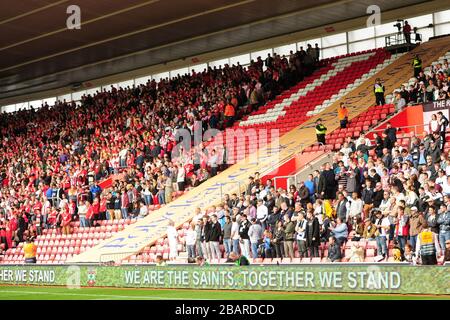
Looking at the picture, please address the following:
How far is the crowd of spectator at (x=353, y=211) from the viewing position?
57.1 ft

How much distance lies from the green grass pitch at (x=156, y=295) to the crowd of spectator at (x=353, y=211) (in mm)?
2286

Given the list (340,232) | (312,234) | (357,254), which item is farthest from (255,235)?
(357,254)

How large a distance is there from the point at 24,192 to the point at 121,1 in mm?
10032

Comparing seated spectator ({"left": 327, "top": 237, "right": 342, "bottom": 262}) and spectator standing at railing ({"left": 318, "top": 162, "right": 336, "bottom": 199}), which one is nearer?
seated spectator ({"left": 327, "top": 237, "right": 342, "bottom": 262})

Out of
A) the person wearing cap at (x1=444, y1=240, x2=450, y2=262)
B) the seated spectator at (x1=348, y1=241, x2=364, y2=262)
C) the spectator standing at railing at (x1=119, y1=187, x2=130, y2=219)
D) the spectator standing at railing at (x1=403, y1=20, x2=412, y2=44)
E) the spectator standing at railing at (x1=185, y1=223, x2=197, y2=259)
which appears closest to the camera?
the person wearing cap at (x1=444, y1=240, x2=450, y2=262)

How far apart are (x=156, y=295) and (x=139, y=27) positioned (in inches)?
805

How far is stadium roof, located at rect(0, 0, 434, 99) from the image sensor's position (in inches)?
1268

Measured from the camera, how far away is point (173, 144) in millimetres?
30969

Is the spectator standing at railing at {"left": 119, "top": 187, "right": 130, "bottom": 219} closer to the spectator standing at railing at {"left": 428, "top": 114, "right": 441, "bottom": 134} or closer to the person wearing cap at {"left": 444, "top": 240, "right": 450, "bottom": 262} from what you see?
the spectator standing at railing at {"left": 428, "top": 114, "right": 441, "bottom": 134}

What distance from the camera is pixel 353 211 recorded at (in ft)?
63.3

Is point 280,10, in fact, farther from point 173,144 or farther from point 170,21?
point 173,144

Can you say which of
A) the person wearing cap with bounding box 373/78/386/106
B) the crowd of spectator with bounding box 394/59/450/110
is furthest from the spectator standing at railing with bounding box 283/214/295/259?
the person wearing cap with bounding box 373/78/386/106

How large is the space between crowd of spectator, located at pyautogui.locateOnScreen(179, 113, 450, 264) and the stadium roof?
461 inches

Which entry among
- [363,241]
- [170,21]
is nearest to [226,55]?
[170,21]
